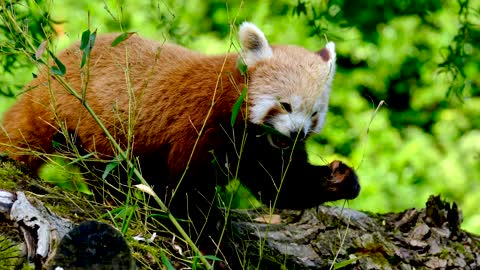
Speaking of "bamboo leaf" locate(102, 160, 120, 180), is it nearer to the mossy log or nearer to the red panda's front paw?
the mossy log

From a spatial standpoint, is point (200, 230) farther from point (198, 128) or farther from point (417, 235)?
point (417, 235)

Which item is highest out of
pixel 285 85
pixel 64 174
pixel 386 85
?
pixel 285 85

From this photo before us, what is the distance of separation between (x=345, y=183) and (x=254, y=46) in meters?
0.79

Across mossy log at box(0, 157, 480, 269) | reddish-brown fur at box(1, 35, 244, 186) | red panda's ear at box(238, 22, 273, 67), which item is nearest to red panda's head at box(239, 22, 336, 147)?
red panda's ear at box(238, 22, 273, 67)

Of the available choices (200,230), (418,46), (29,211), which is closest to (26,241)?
(29,211)

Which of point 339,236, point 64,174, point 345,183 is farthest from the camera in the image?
point 345,183

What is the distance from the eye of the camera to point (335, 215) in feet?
12.1

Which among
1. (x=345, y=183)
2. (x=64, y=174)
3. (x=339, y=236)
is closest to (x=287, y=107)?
(x=345, y=183)

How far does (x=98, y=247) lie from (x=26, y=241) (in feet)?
1.78

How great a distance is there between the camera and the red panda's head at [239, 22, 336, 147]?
3.41 m

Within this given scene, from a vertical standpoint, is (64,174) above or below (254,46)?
below

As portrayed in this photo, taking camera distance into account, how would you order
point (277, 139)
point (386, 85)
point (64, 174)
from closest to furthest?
point (64, 174) < point (277, 139) < point (386, 85)

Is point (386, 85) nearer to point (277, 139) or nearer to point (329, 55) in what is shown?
point (329, 55)

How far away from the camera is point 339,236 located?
3318mm
